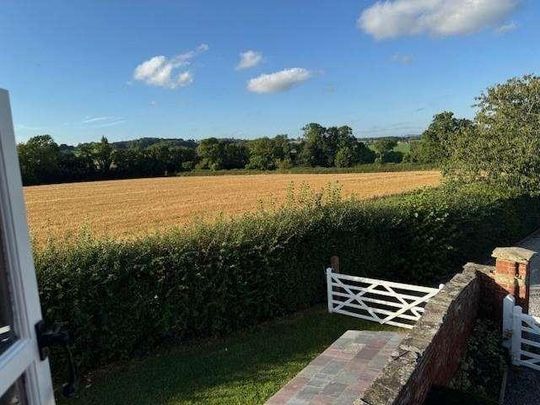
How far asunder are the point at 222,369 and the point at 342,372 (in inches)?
71.8

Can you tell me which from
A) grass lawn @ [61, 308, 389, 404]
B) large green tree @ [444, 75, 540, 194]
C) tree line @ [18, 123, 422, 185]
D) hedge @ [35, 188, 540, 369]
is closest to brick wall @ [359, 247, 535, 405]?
grass lawn @ [61, 308, 389, 404]

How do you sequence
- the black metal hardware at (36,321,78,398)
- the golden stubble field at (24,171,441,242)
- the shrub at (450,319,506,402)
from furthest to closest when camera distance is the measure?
the golden stubble field at (24,171,441,242)
the shrub at (450,319,506,402)
the black metal hardware at (36,321,78,398)

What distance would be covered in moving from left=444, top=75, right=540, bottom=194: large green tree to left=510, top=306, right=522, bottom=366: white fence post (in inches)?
395

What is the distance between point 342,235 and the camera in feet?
31.5

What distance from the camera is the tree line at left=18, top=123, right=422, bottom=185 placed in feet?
172

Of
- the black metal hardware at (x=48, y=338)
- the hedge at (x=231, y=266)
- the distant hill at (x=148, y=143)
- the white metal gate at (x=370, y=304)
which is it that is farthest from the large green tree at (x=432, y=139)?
the distant hill at (x=148, y=143)

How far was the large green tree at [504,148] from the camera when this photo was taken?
48.1ft

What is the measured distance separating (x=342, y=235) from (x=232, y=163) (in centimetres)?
5358

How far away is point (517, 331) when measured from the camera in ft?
19.6

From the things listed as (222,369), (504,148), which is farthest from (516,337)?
(504,148)

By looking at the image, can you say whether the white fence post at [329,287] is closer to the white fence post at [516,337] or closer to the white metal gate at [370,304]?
the white metal gate at [370,304]

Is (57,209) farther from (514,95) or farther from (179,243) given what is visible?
(514,95)

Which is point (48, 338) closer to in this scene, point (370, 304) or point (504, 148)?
point (370, 304)

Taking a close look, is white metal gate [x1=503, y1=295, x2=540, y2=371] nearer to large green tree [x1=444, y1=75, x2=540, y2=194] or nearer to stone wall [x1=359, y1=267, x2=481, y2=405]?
stone wall [x1=359, y1=267, x2=481, y2=405]
